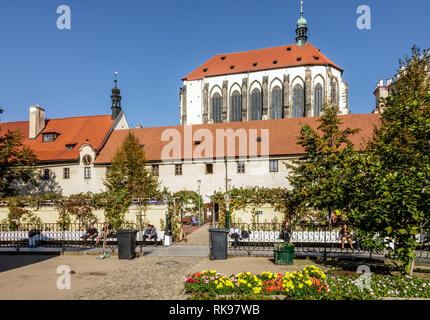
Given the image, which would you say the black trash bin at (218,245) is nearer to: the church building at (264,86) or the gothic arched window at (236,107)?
the church building at (264,86)

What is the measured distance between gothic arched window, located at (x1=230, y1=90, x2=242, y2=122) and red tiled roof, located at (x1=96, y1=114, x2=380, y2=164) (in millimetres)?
21704

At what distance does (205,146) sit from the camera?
34594mm

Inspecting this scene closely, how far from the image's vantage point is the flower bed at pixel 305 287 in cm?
750

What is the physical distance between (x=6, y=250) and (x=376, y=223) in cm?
1745

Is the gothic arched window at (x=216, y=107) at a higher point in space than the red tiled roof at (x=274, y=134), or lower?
higher

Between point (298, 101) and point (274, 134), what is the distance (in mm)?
23980

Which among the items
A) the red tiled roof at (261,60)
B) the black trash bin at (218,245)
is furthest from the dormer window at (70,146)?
Result: the red tiled roof at (261,60)

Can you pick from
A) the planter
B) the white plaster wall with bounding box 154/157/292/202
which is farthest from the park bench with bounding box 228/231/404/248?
the white plaster wall with bounding box 154/157/292/202

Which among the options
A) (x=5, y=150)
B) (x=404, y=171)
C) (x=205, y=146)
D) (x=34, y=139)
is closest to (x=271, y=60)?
(x=205, y=146)

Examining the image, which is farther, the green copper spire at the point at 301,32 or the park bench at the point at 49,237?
the green copper spire at the point at 301,32

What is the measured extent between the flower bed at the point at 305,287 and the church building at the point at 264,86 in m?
47.8

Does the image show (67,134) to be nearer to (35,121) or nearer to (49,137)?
(49,137)

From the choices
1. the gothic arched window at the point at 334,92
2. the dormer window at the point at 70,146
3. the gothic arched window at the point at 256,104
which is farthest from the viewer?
the gothic arched window at the point at 256,104
